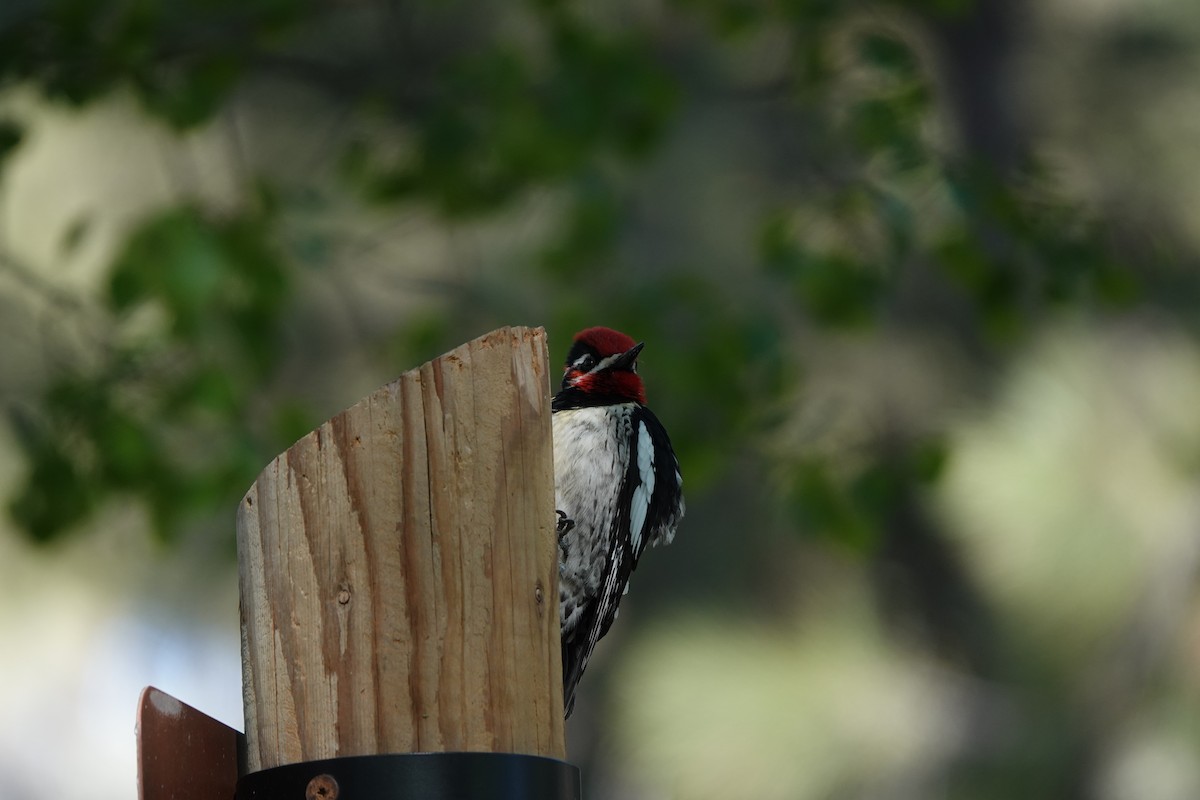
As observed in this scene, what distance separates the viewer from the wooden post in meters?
1.28

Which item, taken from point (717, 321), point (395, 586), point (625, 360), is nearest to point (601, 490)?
point (625, 360)

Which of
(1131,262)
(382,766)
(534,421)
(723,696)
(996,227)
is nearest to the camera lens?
(382,766)

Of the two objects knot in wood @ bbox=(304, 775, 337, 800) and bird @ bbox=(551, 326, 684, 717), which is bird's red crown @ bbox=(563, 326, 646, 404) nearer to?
bird @ bbox=(551, 326, 684, 717)

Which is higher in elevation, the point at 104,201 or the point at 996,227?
the point at 104,201

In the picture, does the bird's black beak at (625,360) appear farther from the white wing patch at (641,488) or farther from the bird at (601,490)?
the white wing patch at (641,488)

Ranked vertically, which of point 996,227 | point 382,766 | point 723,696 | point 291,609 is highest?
point 996,227

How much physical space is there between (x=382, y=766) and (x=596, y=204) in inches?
124

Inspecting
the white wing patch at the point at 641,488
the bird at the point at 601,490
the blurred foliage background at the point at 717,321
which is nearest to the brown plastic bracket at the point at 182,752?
the bird at the point at 601,490

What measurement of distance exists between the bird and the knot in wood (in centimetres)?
129

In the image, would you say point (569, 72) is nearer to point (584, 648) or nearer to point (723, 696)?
point (584, 648)

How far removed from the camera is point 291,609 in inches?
50.7

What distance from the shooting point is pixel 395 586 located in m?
1.29

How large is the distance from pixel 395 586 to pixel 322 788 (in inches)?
6.6

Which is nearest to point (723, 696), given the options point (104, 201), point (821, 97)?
point (821, 97)
